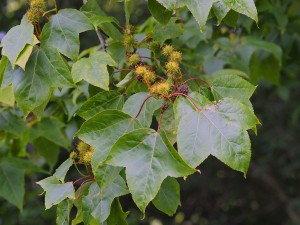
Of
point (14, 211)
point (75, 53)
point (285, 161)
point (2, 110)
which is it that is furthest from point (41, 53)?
point (285, 161)

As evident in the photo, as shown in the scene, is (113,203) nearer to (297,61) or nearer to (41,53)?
(41,53)

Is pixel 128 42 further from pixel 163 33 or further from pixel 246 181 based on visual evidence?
pixel 246 181

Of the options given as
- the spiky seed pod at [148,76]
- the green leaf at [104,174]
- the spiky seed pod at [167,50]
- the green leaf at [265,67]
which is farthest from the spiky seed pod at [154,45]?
the green leaf at [265,67]

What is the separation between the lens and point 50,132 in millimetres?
2203

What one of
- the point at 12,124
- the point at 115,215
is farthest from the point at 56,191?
the point at 12,124

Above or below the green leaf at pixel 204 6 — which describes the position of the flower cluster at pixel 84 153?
below

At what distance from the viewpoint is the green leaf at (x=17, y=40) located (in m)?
1.38

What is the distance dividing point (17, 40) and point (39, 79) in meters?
0.12

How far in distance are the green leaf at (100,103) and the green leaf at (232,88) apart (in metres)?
0.26

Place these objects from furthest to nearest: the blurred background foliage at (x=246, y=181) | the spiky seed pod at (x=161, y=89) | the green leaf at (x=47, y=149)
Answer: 1. the blurred background foliage at (x=246, y=181)
2. the green leaf at (x=47, y=149)
3. the spiky seed pod at (x=161, y=89)

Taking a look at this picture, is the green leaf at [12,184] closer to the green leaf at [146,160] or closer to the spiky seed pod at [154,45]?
the spiky seed pod at [154,45]

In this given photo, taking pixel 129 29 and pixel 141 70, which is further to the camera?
pixel 129 29

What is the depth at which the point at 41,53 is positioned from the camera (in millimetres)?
1443

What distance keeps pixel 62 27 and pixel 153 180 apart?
53cm
